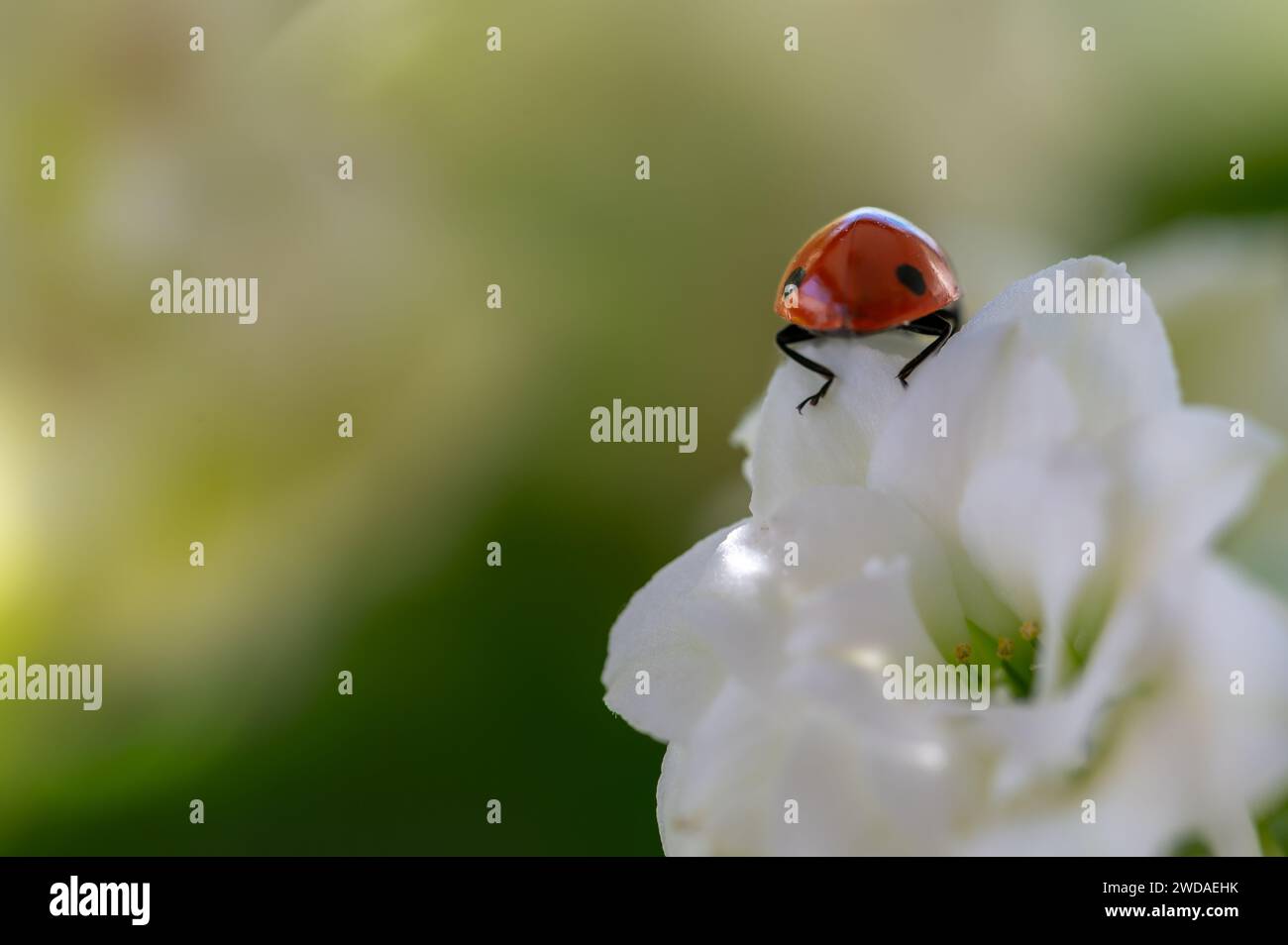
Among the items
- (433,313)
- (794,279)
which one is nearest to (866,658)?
(794,279)

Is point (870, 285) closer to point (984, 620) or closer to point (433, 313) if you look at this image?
point (984, 620)

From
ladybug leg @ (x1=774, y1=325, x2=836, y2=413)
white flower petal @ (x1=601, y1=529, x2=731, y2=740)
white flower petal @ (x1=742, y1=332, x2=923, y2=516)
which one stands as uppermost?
ladybug leg @ (x1=774, y1=325, x2=836, y2=413)

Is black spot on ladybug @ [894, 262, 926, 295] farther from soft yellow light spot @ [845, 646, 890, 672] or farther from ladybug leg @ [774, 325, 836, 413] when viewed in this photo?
soft yellow light spot @ [845, 646, 890, 672]

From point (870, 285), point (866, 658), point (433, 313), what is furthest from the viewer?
point (433, 313)

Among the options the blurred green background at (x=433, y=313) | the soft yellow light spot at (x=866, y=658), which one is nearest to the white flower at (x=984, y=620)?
the soft yellow light spot at (x=866, y=658)

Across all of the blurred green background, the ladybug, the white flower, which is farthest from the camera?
Answer: the blurred green background

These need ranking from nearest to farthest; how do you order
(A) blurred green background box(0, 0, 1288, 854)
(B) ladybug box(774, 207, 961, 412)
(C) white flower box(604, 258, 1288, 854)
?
(C) white flower box(604, 258, 1288, 854)
(B) ladybug box(774, 207, 961, 412)
(A) blurred green background box(0, 0, 1288, 854)

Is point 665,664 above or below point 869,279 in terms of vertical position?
below

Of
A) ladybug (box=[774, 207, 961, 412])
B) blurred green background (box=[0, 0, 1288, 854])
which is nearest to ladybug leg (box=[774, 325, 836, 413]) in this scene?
ladybug (box=[774, 207, 961, 412])
